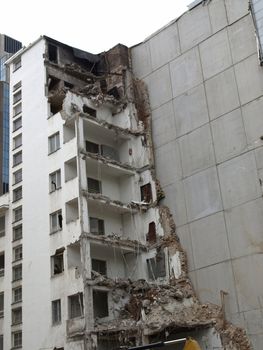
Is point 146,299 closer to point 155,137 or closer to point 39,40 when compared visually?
point 155,137

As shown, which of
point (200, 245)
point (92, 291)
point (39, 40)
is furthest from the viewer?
point (39, 40)

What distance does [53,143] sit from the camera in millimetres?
41562

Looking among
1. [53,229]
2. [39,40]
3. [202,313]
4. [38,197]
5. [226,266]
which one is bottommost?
[202,313]

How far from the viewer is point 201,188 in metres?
38.1

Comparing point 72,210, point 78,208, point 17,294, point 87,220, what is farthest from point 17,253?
point 87,220

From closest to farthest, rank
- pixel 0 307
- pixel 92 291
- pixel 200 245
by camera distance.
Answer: pixel 92 291
pixel 200 245
pixel 0 307

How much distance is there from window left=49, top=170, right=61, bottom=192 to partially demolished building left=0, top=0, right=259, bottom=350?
103 millimetres

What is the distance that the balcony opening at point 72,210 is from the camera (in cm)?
3759

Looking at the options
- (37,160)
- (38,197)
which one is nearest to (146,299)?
(38,197)

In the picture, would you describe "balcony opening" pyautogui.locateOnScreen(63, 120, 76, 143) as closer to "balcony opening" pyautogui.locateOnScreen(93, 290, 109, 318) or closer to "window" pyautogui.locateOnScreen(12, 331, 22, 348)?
"balcony opening" pyautogui.locateOnScreen(93, 290, 109, 318)

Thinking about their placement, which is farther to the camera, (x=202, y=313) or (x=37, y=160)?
(x=37, y=160)

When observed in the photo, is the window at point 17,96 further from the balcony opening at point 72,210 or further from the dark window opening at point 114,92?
the balcony opening at point 72,210

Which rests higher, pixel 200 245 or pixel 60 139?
pixel 60 139

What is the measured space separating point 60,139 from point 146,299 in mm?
14255
